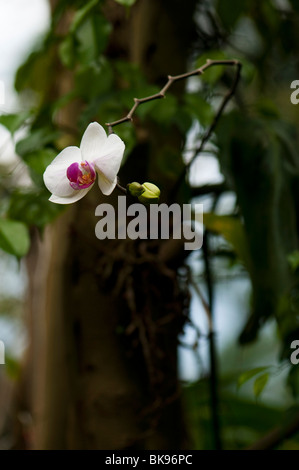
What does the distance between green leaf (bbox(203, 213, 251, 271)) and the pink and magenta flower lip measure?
14.7 inches

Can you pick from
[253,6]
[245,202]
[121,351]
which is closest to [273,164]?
[245,202]

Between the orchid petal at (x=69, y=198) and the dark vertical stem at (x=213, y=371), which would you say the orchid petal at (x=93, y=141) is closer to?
the orchid petal at (x=69, y=198)

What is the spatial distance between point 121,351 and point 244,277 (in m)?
0.27

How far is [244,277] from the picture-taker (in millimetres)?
906

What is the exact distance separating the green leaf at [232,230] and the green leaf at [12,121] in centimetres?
30

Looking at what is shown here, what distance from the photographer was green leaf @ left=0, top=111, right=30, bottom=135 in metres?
0.60

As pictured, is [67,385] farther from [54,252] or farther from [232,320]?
[232,320]

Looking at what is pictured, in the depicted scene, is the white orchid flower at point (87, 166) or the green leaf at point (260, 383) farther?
the green leaf at point (260, 383)

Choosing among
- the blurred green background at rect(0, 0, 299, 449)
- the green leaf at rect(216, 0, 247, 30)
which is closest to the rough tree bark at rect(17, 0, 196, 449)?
the blurred green background at rect(0, 0, 299, 449)

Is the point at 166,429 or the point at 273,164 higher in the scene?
the point at 273,164

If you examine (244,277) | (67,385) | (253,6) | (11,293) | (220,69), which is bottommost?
(67,385)

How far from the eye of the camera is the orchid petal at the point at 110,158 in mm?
386

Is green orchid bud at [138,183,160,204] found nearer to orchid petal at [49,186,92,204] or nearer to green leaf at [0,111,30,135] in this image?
orchid petal at [49,186,92,204]

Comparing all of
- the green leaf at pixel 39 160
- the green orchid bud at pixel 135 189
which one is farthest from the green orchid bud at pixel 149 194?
the green leaf at pixel 39 160
